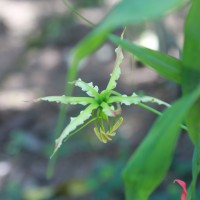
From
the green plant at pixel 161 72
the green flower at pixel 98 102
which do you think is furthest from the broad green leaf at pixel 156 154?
the green flower at pixel 98 102

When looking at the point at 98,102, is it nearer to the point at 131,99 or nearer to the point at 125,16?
the point at 131,99

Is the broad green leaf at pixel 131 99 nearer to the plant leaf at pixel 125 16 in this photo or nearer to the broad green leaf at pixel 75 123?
the broad green leaf at pixel 75 123

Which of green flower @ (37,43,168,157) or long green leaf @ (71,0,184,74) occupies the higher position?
long green leaf @ (71,0,184,74)

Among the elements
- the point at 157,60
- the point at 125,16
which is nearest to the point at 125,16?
the point at 125,16

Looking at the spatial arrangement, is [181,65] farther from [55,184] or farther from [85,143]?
[85,143]

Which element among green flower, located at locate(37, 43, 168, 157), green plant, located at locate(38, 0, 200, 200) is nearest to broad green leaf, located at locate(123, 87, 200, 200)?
green plant, located at locate(38, 0, 200, 200)

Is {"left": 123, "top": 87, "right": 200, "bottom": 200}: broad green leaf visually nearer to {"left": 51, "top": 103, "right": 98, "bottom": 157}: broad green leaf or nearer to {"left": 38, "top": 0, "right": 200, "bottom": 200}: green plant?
{"left": 38, "top": 0, "right": 200, "bottom": 200}: green plant
